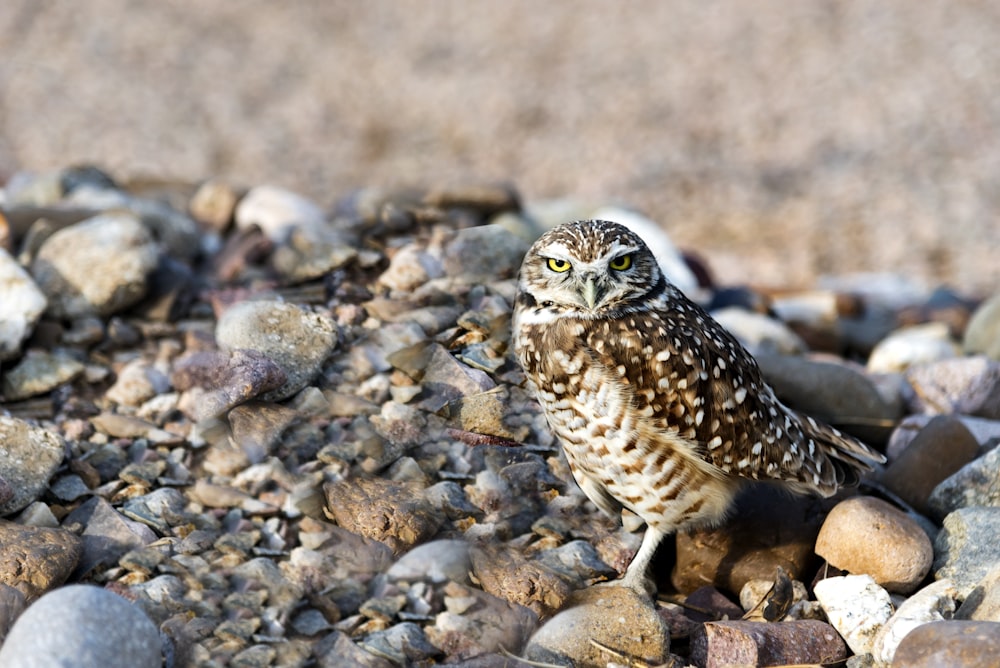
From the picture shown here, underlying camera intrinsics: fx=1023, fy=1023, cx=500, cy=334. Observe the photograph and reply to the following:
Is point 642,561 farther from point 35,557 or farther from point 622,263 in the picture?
point 35,557

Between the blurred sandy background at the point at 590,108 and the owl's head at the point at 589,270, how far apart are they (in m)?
3.85

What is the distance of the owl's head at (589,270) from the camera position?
301 centimetres

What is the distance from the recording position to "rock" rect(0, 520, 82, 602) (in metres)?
2.69

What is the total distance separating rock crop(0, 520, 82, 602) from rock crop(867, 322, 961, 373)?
12.3ft

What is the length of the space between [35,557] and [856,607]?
2.31 m

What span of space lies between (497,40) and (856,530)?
6895mm

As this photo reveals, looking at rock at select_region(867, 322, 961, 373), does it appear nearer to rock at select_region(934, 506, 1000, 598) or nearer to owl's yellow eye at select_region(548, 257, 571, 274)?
rock at select_region(934, 506, 1000, 598)

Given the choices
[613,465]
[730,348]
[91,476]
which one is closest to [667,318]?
[730,348]

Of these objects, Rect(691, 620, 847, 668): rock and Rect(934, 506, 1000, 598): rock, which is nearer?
Rect(691, 620, 847, 668): rock

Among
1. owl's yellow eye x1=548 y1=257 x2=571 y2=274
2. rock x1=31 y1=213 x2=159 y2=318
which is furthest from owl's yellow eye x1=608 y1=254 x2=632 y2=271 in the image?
rock x1=31 y1=213 x2=159 y2=318

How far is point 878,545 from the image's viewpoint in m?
3.16

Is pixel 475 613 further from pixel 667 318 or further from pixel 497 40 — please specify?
pixel 497 40

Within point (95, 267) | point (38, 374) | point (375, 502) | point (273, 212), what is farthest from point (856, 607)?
point (273, 212)

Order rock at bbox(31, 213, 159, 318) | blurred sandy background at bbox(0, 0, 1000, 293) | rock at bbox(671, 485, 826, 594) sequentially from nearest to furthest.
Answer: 1. rock at bbox(671, 485, 826, 594)
2. rock at bbox(31, 213, 159, 318)
3. blurred sandy background at bbox(0, 0, 1000, 293)
